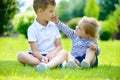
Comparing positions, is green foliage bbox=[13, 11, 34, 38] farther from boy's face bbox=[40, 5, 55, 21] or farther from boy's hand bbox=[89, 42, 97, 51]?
boy's hand bbox=[89, 42, 97, 51]

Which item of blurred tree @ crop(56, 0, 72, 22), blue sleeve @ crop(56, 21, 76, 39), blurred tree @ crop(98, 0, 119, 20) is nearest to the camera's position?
blue sleeve @ crop(56, 21, 76, 39)

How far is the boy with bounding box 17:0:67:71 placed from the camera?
4699 mm

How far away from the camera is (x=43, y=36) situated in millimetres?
4922

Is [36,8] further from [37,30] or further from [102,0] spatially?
[102,0]

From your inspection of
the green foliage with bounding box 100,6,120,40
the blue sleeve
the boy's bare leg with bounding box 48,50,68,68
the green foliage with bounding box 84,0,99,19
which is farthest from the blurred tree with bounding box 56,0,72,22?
the boy's bare leg with bounding box 48,50,68,68

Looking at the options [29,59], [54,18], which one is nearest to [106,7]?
[54,18]

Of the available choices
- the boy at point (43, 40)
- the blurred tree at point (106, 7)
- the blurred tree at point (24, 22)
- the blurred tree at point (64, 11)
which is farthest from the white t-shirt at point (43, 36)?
the blurred tree at point (64, 11)

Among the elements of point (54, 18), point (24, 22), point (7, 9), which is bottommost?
point (24, 22)

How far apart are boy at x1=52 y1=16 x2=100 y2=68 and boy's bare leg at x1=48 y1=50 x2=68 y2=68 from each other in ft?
0.29

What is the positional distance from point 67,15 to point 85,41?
3495 centimetres

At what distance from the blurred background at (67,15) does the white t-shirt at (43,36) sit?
7.25m

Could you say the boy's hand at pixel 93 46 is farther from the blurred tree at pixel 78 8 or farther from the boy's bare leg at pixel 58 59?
the blurred tree at pixel 78 8

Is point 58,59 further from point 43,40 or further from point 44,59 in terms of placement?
point 43,40

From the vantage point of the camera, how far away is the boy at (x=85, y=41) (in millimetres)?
4793
